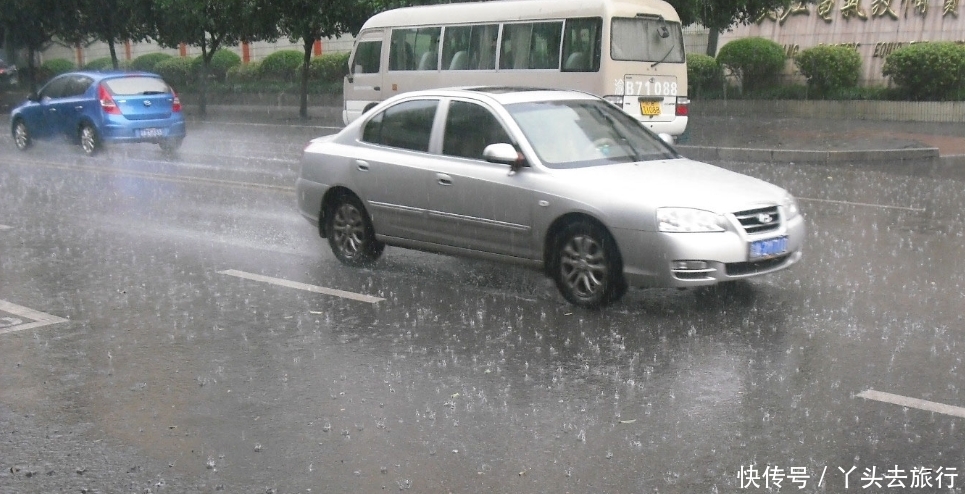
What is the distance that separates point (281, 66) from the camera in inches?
1635

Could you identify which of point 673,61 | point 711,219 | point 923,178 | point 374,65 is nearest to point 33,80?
point 374,65

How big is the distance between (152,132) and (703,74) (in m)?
14.2

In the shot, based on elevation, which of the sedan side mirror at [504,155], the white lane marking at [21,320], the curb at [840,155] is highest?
the sedan side mirror at [504,155]

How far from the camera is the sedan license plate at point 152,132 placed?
2004cm

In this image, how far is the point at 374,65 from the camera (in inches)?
840

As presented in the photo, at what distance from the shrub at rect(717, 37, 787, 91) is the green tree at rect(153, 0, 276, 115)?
11.9 m

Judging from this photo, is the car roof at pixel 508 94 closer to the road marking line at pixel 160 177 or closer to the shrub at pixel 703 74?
the road marking line at pixel 160 177

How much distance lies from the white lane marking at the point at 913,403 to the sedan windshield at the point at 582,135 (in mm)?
3052

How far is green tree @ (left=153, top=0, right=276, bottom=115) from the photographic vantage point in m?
31.3

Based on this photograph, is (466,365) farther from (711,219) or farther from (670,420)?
(711,219)

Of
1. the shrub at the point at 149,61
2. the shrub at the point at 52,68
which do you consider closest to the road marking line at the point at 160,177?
the shrub at the point at 149,61

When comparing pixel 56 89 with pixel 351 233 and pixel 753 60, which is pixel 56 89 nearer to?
pixel 351 233

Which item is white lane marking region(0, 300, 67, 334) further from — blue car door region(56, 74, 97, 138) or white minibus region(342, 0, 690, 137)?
blue car door region(56, 74, 97, 138)

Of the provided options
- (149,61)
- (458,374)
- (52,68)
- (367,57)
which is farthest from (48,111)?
(52,68)
